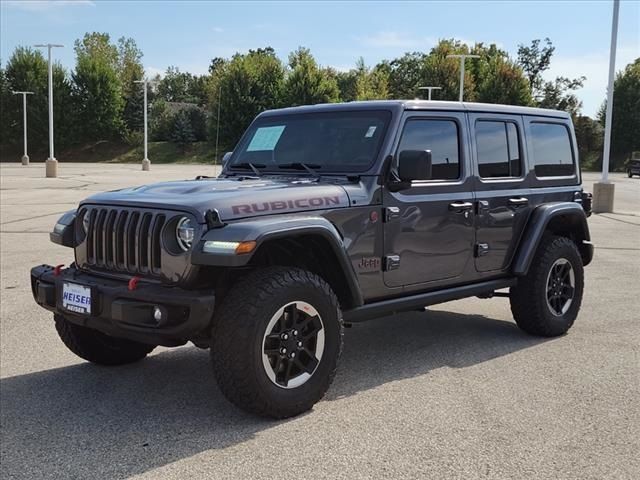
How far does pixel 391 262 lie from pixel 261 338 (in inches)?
49.0

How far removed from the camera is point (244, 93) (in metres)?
56.8

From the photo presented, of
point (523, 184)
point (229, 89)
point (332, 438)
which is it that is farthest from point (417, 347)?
point (229, 89)

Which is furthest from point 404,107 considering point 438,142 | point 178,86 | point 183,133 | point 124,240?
point 178,86

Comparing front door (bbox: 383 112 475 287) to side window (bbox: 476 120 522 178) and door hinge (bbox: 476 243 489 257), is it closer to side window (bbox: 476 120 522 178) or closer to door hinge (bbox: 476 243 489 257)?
door hinge (bbox: 476 243 489 257)

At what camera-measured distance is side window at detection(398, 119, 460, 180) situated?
4.82 meters

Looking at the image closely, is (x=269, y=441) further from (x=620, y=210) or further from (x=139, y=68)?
(x=139, y=68)

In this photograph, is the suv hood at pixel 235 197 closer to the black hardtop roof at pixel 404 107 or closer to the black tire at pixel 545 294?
the black hardtop roof at pixel 404 107

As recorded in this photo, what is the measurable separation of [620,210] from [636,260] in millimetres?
10561

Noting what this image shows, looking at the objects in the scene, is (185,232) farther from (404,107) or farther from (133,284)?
(404,107)

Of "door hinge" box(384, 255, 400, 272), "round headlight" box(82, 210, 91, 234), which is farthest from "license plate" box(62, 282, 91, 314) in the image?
"door hinge" box(384, 255, 400, 272)

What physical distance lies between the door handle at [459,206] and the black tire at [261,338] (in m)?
1.41

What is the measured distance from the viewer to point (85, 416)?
4.03 m

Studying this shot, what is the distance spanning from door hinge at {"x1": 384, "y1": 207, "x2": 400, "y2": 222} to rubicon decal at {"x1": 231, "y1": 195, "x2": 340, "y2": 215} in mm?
419

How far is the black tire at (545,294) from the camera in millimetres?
5684
